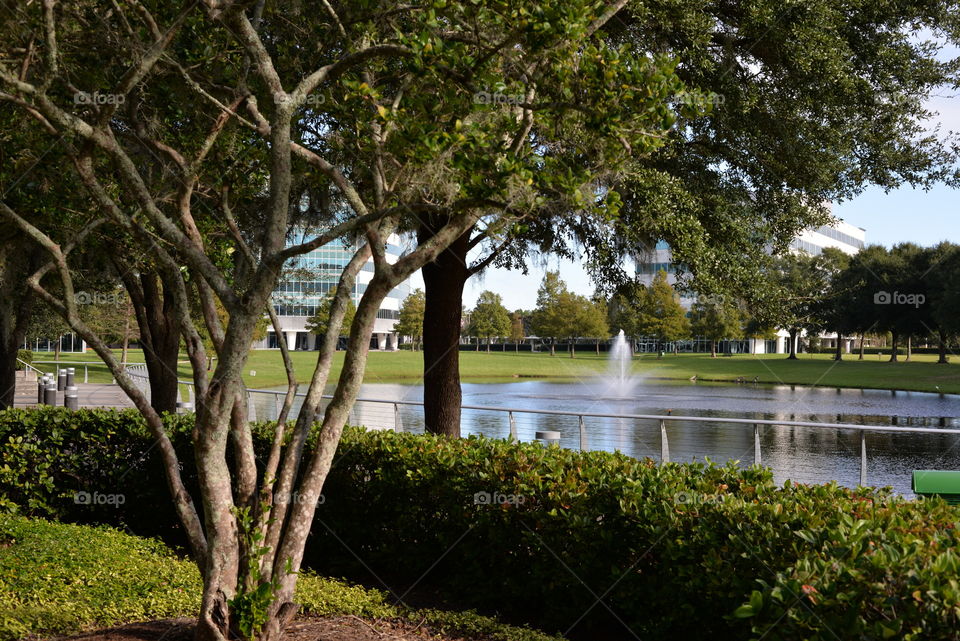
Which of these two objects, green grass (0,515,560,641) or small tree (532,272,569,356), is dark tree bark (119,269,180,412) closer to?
green grass (0,515,560,641)

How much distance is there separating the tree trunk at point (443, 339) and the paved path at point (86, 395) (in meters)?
15.9

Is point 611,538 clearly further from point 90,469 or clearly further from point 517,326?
point 517,326

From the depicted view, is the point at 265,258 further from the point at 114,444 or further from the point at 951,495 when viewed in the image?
the point at 114,444

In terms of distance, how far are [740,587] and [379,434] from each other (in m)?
3.69

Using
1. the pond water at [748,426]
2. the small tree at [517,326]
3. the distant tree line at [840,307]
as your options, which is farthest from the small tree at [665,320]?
the small tree at [517,326]

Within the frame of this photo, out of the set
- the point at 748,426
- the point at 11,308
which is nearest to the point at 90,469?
the point at 11,308

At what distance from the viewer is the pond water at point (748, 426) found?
17.7 metres

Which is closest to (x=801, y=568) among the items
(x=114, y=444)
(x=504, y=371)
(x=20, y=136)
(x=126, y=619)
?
(x=126, y=619)

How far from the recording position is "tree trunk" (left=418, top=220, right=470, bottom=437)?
10.9 m

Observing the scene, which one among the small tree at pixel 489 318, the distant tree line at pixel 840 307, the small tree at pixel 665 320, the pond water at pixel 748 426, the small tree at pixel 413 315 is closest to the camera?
the pond water at pixel 748 426

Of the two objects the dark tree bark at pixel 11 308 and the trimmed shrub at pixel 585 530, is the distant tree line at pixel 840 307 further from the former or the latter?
the dark tree bark at pixel 11 308

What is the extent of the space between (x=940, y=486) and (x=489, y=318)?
7033 centimetres

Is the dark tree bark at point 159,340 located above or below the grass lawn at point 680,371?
above

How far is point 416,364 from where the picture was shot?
2532 inches
